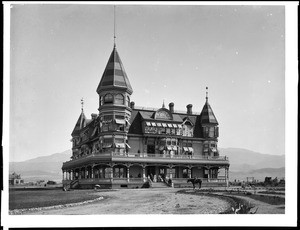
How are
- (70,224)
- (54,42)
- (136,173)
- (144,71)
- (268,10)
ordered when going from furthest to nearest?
(136,173) → (144,71) → (54,42) → (268,10) → (70,224)

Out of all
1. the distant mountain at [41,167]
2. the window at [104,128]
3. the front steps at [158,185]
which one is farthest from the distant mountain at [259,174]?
the distant mountain at [41,167]

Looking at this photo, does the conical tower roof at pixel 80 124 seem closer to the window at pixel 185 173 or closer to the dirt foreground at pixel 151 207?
the window at pixel 185 173

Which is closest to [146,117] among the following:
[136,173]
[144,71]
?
[136,173]

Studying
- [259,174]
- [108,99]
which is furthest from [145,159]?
[259,174]

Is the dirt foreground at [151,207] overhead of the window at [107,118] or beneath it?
beneath

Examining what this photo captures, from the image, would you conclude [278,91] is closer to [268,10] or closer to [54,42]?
[268,10]

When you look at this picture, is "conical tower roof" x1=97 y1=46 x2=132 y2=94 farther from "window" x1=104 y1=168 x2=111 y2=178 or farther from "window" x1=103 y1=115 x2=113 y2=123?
"window" x1=104 y1=168 x2=111 y2=178

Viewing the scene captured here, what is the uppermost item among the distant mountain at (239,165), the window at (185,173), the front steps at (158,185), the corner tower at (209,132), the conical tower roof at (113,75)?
the conical tower roof at (113,75)

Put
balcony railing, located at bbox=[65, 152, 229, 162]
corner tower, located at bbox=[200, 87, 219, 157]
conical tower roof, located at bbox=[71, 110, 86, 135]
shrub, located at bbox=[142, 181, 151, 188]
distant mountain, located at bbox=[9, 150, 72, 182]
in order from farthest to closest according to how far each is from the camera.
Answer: conical tower roof, located at bbox=[71, 110, 86, 135] → corner tower, located at bbox=[200, 87, 219, 157] → balcony railing, located at bbox=[65, 152, 229, 162] → shrub, located at bbox=[142, 181, 151, 188] → distant mountain, located at bbox=[9, 150, 72, 182]

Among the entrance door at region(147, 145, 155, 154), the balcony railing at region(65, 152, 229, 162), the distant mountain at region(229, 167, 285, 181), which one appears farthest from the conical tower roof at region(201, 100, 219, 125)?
the entrance door at region(147, 145, 155, 154)
